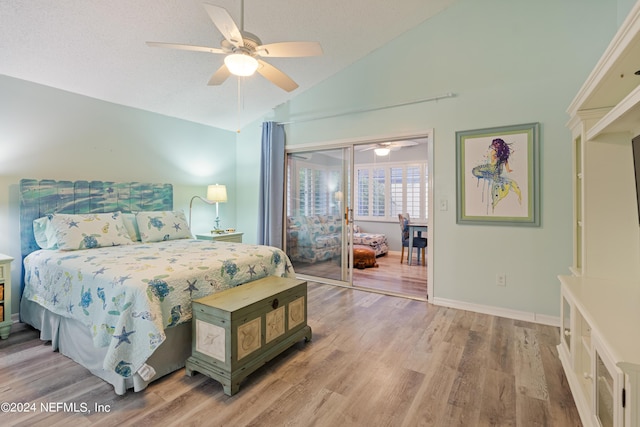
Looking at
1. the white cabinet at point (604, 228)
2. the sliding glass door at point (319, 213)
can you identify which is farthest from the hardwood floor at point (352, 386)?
the sliding glass door at point (319, 213)

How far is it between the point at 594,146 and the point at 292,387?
250 cm

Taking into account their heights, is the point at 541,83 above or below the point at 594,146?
above

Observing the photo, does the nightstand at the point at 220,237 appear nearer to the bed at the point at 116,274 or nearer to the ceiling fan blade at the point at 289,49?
the bed at the point at 116,274

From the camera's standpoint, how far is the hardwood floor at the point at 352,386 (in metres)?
1.70

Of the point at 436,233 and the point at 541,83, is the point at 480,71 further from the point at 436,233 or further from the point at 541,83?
the point at 436,233

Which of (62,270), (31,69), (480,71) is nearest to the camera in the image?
(62,270)

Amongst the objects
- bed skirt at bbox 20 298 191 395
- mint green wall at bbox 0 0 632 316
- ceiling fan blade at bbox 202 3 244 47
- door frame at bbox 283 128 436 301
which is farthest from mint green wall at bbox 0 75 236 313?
ceiling fan blade at bbox 202 3 244 47

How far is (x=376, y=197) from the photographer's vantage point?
7.36 meters

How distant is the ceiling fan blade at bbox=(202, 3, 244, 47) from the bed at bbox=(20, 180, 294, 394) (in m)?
1.54

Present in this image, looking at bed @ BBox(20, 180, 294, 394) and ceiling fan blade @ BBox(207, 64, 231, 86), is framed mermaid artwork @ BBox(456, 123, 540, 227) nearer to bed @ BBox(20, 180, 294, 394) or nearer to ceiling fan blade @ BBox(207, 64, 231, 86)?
bed @ BBox(20, 180, 294, 394)

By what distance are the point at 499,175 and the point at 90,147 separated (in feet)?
14.3

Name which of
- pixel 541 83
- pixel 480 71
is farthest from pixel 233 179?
pixel 541 83

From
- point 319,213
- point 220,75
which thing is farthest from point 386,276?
point 220,75

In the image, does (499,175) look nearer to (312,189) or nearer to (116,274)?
(312,189)
